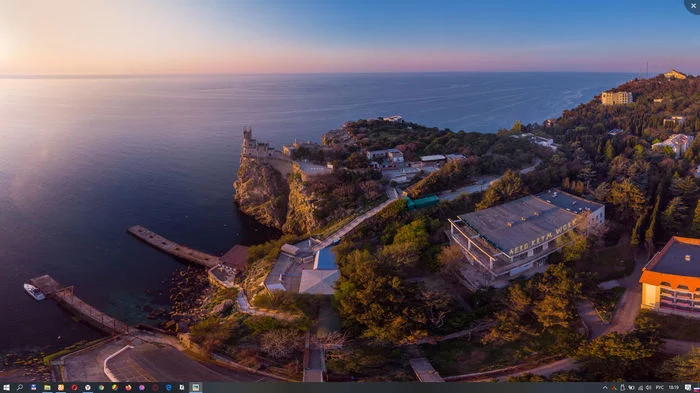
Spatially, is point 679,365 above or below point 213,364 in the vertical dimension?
above

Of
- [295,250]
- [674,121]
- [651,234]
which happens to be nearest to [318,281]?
[295,250]

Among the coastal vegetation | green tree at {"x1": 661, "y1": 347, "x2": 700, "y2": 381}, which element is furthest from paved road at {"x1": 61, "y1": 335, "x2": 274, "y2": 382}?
green tree at {"x1": 661, "y1": 347, "x2": 700, "y2": 381}

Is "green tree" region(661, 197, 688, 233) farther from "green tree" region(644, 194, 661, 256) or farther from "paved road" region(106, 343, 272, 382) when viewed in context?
"paved road" region(106, 343, 272, 382)

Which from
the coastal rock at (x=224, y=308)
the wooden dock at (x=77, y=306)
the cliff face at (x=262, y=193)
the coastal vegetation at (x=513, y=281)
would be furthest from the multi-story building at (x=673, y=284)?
the cliff face at (x=262, y=193)

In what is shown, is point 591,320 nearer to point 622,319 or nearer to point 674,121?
point 622,319

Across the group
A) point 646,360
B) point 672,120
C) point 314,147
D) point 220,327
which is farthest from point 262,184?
point 672,120

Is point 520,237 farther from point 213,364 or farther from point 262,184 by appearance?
point 262,184
